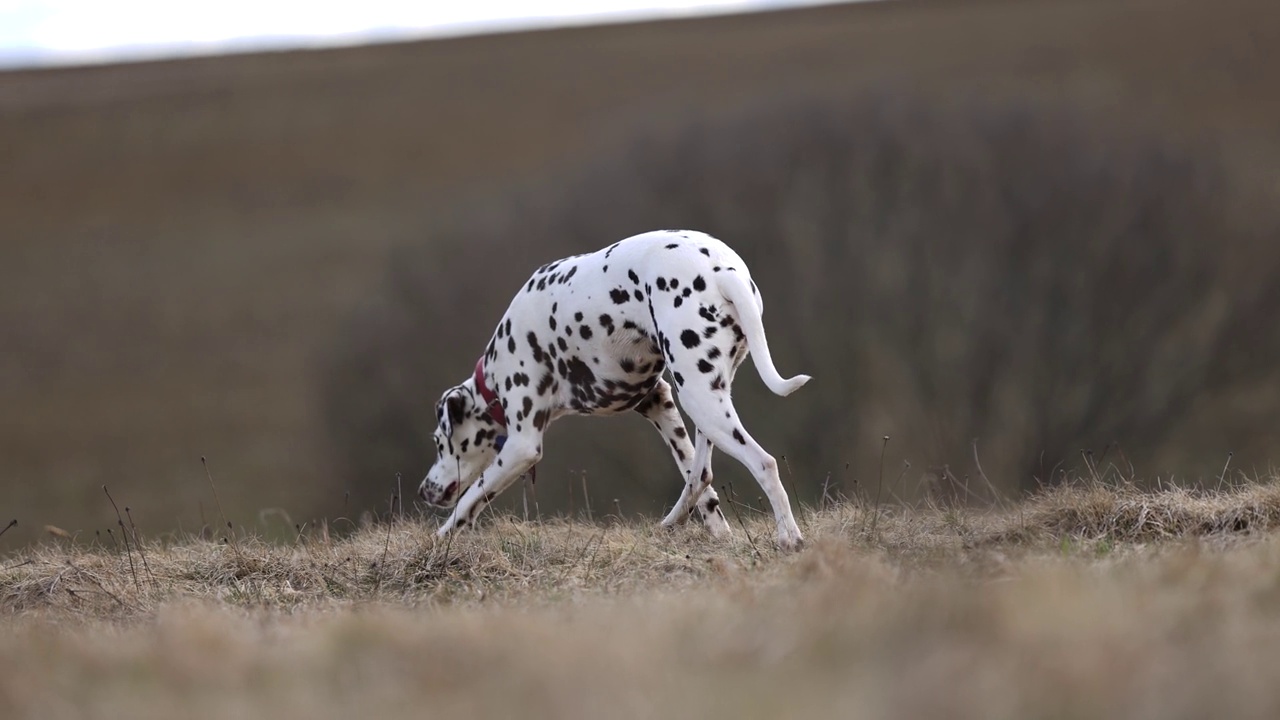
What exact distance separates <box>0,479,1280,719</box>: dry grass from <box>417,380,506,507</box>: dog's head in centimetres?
216

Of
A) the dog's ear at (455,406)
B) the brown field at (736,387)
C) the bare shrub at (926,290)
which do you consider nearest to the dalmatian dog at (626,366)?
the dog's ear at (455,406)

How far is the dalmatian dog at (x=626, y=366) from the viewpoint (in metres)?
6.72

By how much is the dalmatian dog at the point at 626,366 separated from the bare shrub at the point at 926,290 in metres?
12.2

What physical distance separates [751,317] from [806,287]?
16.0 meters

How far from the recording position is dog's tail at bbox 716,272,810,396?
6.54 m

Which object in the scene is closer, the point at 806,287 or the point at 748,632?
the point at 748,632

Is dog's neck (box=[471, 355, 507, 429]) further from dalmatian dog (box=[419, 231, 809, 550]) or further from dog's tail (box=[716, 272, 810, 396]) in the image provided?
dog's tail (box=[716, 272, 810, 396])

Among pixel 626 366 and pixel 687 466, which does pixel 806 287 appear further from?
pixel 626 366

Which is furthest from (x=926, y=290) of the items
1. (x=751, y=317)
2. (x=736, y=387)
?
(x=751, y=317)

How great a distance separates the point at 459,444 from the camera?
8.77 meters

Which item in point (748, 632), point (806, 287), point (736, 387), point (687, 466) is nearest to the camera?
point (748, 632)

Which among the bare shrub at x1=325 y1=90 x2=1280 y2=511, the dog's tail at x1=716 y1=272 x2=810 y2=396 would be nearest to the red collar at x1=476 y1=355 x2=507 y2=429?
the dog's tail at x1=716 y1=272 x2=810 y2=396

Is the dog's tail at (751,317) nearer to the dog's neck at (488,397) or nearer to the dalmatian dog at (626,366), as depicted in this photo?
the dalmatian dog at (626,366)

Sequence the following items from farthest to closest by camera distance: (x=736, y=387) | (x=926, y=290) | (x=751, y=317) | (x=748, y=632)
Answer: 1. (x=926, y=290)
2. (x=736, y=387)
3. (x=751, y=317)
4. (x=748, y=632)
